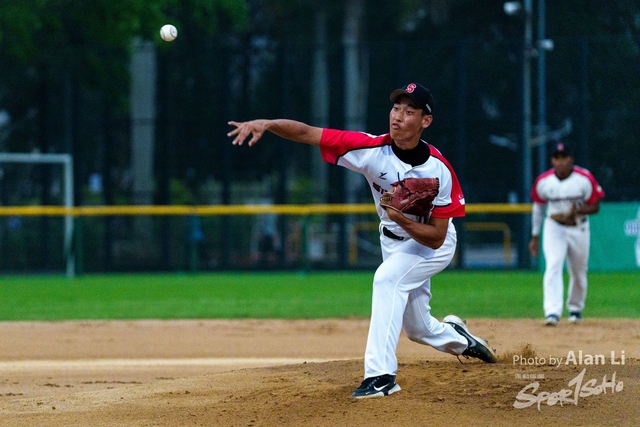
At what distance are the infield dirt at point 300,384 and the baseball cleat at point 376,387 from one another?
0.23ft

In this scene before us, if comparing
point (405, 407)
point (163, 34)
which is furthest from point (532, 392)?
point (163, 34)

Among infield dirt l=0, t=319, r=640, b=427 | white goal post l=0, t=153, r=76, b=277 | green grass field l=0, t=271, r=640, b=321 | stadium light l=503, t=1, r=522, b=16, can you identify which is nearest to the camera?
infield dirt l=0, t=319, r=640, b=427

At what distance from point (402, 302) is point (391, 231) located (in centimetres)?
48

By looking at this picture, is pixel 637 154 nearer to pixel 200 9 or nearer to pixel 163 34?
pixel 200 9

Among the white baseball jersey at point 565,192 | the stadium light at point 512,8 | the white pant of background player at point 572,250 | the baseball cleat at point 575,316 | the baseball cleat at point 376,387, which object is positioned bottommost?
the baseball cleat at point 575,316

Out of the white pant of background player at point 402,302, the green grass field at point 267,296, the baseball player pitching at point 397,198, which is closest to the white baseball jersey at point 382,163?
the baseball player pitching at point 397,198

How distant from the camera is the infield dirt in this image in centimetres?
522

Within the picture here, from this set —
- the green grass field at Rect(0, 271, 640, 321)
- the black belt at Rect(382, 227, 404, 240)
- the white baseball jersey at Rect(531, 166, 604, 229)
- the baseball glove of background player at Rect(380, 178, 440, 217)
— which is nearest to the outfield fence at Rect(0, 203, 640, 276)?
the green grass field at Rect(0, 271, 640, 321)

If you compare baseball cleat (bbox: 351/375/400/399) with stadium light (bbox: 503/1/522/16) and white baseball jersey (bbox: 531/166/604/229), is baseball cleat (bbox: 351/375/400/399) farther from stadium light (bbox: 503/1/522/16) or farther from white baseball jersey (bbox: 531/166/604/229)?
stadium light (bbox: 503/1/522/16)

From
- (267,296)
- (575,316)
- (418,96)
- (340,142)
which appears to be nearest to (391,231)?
(340,142)

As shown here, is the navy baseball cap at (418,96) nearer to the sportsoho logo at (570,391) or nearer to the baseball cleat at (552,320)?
the sportsoho logo at (570,391)

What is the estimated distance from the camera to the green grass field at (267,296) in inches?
484

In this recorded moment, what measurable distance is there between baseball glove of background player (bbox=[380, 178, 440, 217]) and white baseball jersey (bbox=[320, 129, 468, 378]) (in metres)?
0.13

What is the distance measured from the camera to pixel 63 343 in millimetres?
9578
